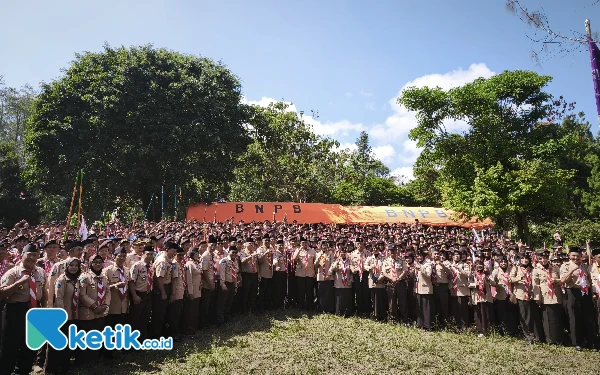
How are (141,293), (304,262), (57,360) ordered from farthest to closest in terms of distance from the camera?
(304,262) → (141,293) → (57,360)

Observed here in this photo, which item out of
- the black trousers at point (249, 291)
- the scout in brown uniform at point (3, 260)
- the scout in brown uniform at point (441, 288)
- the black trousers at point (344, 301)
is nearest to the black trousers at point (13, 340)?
the scout in brown uniform at point (3, 260)

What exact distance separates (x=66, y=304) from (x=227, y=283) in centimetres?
405

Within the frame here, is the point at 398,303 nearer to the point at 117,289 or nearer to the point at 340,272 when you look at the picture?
the point at 340,272

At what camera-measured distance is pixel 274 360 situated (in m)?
7.04

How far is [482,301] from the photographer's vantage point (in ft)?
29.7

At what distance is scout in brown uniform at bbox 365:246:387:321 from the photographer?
33.7 feet

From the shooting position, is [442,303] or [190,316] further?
[442,303]

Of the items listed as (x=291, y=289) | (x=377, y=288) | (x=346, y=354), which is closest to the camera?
(x=346, y=354)

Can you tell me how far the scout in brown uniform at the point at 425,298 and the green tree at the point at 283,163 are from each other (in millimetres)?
21578

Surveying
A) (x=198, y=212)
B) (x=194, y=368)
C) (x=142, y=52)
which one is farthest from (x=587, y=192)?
(x=194, y=368)

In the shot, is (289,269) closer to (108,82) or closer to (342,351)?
(342,351)

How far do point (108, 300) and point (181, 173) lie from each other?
1782 centimetres

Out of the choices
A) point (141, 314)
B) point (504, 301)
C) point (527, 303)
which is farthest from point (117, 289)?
point (527, 303)

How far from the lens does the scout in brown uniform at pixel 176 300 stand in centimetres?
819
